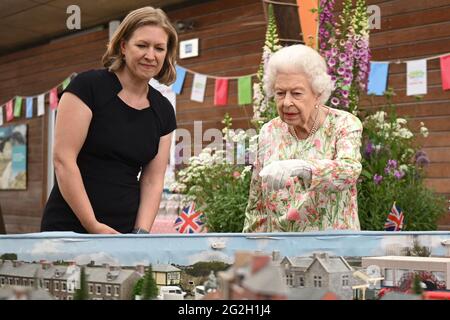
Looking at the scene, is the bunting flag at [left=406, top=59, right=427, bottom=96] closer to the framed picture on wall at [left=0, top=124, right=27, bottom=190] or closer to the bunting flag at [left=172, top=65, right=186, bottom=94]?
the bunting flag at [left=172, top=65, right=186, bottom=94]

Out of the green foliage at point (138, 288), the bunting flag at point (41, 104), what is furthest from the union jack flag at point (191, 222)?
the bunting flag at point (41, 104)

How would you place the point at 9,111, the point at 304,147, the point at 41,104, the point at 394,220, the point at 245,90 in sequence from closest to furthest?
the point at 304,147 < the point at 394,220 < the point at 245,90 < the point at 41,104 < the point at 9,111

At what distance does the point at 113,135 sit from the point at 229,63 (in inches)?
167

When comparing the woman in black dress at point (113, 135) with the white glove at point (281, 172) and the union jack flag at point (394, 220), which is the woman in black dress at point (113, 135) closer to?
the white glove at point (281, 172)

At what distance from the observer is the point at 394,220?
237 centimetres

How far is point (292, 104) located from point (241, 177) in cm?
133

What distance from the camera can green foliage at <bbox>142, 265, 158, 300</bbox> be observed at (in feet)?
2.17

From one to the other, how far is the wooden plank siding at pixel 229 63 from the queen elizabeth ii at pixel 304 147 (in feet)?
4.08

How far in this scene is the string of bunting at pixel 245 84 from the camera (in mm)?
4219

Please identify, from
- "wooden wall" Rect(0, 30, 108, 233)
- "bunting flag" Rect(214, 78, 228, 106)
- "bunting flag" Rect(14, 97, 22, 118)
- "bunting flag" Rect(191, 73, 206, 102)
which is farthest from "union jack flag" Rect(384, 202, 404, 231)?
"bunting flag" Rect(14, 97, 22, 118)

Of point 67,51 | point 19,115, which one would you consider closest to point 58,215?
point 67,51

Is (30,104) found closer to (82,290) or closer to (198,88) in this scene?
(198,88)

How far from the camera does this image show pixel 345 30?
249 cm

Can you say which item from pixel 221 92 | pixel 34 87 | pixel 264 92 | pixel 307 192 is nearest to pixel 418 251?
pixel 307 192
